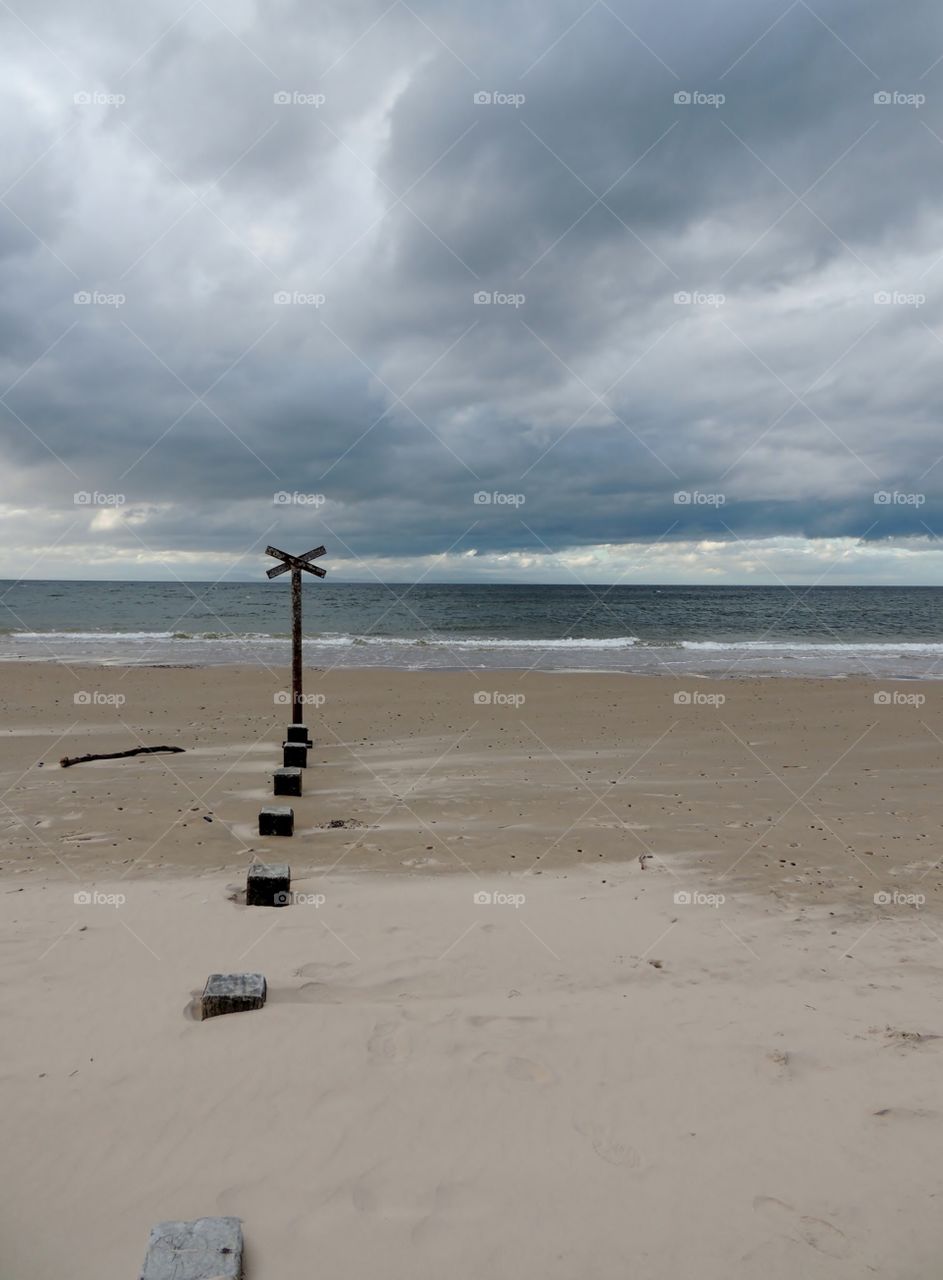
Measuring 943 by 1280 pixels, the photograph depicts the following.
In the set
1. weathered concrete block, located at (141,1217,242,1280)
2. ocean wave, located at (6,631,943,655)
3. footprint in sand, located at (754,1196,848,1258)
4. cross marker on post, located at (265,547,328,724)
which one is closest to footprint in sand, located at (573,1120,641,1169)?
footprint in sand, located at (754,1196,848,1258)

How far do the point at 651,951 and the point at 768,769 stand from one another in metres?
7.84

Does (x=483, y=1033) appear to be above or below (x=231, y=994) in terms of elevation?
below

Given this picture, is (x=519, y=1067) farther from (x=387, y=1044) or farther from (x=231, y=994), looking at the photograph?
(x=231, y=994)

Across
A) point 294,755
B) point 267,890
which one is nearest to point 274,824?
point 267,890

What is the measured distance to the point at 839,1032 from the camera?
4.81 meters

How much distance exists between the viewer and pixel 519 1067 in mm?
4457

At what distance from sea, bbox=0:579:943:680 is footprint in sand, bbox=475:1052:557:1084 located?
24.4 m

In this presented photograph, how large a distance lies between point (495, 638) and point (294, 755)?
32784mm

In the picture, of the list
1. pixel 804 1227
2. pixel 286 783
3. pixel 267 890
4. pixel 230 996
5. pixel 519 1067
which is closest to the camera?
pixel 804 1227

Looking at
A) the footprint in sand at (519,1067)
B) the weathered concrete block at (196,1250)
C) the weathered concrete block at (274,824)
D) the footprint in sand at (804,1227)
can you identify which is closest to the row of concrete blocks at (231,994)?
the footprint in sand at (519,1067)

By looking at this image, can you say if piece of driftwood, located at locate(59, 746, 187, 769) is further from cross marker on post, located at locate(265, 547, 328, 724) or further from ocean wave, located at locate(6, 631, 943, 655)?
ocean wave, located at locate(6, 631, 943, 655)

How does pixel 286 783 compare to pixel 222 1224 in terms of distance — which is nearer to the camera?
pixel 222 1224

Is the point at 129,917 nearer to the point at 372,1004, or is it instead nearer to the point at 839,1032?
the point at 372,1004

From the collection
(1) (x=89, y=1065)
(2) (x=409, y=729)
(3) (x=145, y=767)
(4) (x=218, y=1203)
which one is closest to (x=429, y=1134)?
(4) (x=218, y=1203)
